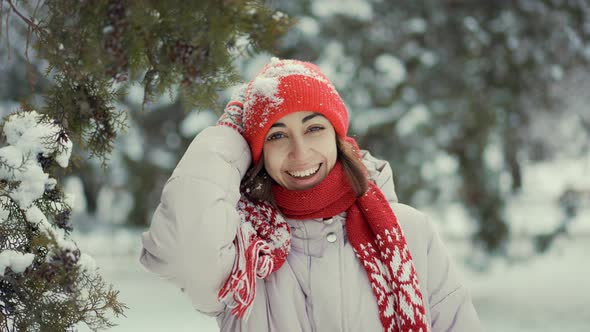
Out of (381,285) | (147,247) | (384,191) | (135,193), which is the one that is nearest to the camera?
(147,247)

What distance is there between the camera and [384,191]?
2.01m

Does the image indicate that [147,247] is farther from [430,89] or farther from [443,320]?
[430,89]

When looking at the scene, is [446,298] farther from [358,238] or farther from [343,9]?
[343,9]

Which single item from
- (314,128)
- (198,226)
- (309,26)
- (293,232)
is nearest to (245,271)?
(198,226)

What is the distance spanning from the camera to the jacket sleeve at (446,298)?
74.3 inches

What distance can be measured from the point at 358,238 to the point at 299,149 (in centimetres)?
30

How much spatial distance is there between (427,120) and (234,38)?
4.32 metres

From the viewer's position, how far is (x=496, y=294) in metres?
6.73

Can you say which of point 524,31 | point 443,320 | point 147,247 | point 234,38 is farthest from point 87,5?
point 524,31

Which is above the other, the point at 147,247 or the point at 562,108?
the point at 562,108

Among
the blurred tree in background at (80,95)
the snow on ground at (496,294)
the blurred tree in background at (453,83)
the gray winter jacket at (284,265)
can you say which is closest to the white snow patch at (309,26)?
the blurred tree in background at (453,83)

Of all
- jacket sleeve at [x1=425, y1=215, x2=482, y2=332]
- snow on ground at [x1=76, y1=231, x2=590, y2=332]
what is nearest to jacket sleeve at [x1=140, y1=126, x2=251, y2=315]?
jacket sleeve at [x1=425, y1=215, x2=482, y2=332]

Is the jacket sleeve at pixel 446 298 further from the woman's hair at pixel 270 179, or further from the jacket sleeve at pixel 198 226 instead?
the jacket sleeve at pixel 198 226

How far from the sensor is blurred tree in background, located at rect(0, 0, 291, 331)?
111cm
